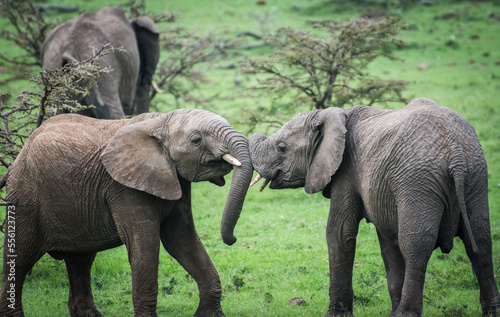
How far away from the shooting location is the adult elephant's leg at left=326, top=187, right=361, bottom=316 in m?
6.60

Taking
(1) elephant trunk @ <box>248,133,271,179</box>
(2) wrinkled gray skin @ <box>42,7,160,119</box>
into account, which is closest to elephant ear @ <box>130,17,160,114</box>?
(2) wrinkled gray skin @ <box>42,7,160,119</box>

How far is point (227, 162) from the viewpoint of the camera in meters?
6.33

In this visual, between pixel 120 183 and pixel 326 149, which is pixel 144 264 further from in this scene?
pixel 326 149

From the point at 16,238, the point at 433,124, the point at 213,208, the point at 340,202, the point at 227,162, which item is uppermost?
the point at 433,124

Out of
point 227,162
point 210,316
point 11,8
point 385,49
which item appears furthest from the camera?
point 385,49

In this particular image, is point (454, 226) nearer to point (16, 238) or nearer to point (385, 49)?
point (16, 238)

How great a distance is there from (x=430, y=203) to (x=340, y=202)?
1.06m

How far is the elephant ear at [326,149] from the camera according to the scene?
21.4 ft

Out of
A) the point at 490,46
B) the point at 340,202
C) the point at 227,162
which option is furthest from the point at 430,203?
the point at 490,46

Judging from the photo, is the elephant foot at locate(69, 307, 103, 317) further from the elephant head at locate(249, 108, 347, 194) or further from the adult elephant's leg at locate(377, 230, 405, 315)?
the adult elephant's leg at locate(377, 230, 405, 315)

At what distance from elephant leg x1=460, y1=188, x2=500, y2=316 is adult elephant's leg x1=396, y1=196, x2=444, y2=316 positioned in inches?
13.8

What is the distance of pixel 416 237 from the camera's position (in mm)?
5773

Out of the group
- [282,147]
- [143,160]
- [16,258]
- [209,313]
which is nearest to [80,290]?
[16,258]

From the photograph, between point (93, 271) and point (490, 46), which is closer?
point (93, 271)
